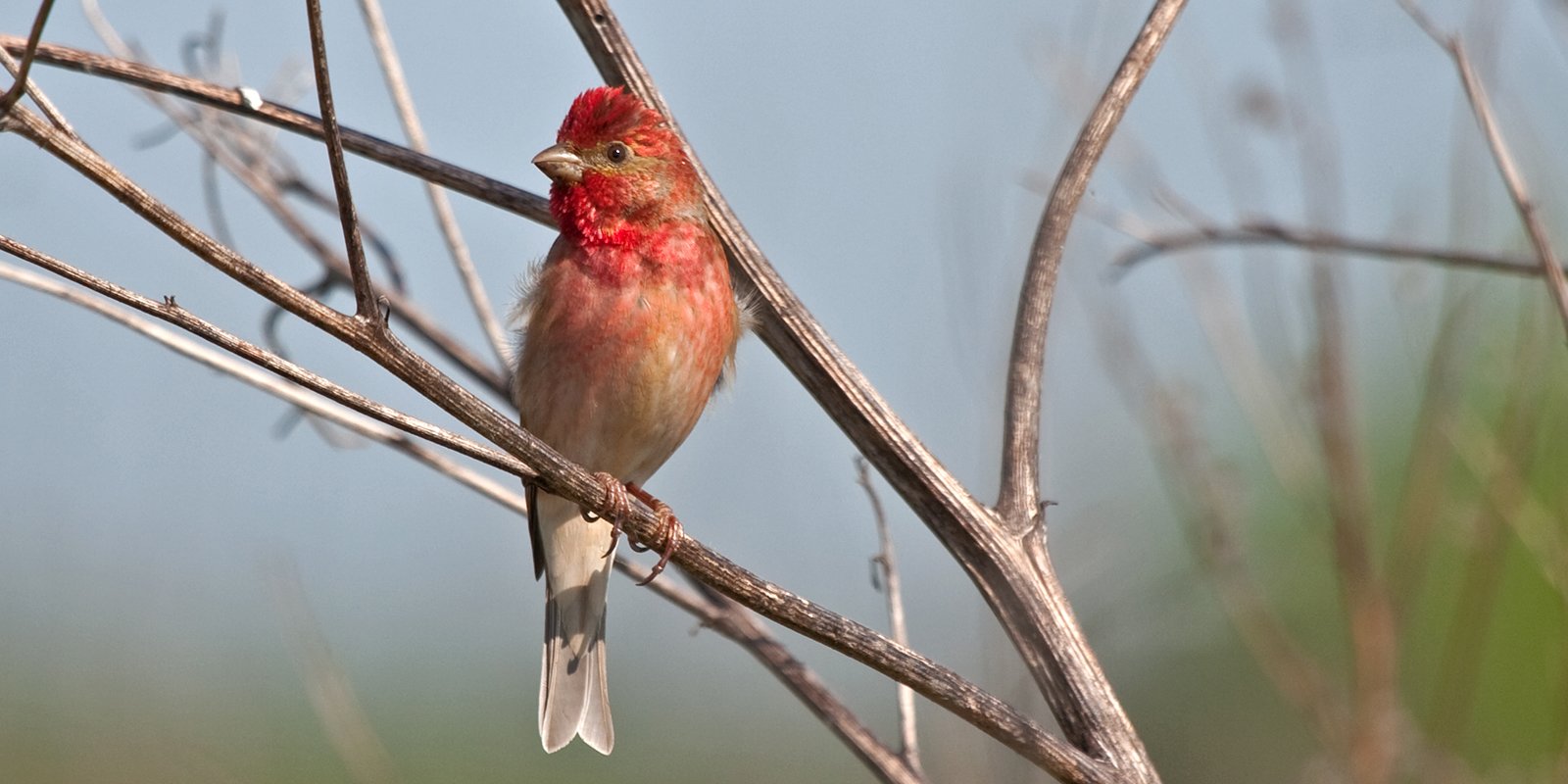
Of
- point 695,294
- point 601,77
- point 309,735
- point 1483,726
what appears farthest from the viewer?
point 309,735

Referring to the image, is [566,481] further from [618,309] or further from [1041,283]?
[618,309]

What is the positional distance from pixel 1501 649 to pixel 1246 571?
8.97 feet

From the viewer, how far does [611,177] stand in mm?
4395

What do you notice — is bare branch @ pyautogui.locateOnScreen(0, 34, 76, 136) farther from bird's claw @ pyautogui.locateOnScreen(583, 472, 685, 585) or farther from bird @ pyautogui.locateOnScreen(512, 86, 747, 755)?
bird @ pyautogui.locateOnScreen(512, 86, 747, 755)

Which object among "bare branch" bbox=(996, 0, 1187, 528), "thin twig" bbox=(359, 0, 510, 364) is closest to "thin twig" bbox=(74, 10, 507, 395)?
"thin twig" bbox=(359, 0, 510, 364)

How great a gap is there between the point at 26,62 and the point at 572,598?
3299 millimetres

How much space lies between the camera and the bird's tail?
470cm

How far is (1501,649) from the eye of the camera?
5945 mm

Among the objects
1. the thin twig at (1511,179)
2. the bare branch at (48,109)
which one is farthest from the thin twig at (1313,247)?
the bare branch at (48,109)

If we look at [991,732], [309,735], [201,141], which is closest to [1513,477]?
[991,732]

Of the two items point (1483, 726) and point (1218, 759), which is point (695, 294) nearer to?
point (1483, 726)

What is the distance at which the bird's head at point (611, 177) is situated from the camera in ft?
14.3

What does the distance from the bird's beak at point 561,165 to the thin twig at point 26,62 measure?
2.45 m

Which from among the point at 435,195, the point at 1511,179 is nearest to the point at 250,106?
the point at 435,195
